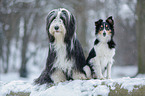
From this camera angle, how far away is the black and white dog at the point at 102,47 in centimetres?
360

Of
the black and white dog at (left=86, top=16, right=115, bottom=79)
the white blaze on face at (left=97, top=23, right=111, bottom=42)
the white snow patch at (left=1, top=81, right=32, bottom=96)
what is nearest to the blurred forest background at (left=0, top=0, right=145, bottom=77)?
the white snow patch at (left=1, top=81, right=32, bottom=96)

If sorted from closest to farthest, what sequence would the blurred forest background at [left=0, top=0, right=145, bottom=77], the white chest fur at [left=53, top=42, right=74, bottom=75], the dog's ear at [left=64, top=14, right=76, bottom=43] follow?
the dog's ear at [left=64, top=14, right=76, bottom=43] → the white chest fur at [left=53, top=42, right=74, bottom=75] → the blurred forest background at [left=0, top=0, right=145, bottom=77]

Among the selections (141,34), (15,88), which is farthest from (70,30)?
(141,34)

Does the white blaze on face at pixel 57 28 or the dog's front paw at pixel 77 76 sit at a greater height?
the white blaze on face at pixel 57 28

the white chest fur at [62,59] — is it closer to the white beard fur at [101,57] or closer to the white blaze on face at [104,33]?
the white beard fur at [101,57]

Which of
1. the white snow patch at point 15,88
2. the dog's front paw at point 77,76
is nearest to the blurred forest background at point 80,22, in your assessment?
the white snow patch at point 15,88

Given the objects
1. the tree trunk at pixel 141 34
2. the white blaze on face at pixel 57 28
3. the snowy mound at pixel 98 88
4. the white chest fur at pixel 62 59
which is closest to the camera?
the snowy mound at pixel 98 88

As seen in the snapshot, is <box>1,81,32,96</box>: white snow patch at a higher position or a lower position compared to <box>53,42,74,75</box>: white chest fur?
lower

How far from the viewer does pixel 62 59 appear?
3578 millimetres

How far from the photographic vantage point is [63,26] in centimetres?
337

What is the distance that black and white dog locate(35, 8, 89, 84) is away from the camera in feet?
11.2

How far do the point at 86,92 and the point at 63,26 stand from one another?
4.10ft

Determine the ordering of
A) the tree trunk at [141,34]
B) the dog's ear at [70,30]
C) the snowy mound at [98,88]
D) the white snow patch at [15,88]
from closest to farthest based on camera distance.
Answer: the snowy mound at [98,88] → the dog's ear at [70,30] → the white snow patch at [15,88] → the tree trunk at [141,34]

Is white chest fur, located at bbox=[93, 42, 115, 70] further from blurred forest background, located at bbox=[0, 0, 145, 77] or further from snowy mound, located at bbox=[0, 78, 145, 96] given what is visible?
blurred forest background, located at bbox=[0, 0, 145, 77]
